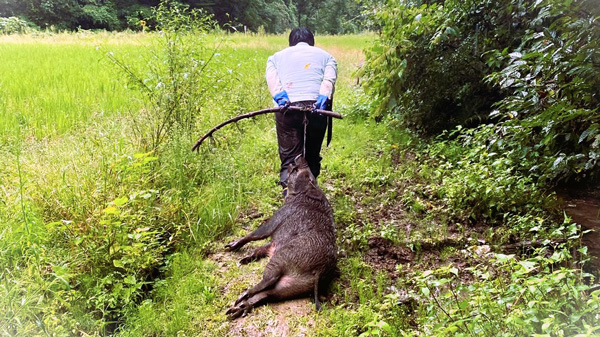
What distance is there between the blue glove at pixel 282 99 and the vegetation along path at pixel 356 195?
4.36 ft

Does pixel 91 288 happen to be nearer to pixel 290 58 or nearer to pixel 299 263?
pixel 299 263

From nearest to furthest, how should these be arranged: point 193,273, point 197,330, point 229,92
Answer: point 197,330, point 193,273, point 229,92

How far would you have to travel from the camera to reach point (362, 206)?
463 centimetres

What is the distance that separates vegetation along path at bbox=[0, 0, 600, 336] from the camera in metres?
2.42

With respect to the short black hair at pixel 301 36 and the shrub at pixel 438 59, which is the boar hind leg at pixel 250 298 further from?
the shrub at pixel 438 59

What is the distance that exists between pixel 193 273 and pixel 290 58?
2465mm

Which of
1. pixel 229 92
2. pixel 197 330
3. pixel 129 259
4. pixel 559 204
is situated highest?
pixel 229 92

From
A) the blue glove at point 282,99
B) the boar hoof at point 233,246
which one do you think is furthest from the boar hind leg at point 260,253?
the blue glove at point 282,99

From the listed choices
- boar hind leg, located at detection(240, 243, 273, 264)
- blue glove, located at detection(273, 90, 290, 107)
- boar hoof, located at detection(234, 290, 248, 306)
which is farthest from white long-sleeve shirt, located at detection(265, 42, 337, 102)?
boar hoof, located at detection(234, 290, 248, 306)

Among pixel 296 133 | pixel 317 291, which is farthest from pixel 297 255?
pixel 296 133

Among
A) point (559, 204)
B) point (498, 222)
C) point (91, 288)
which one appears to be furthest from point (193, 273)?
point (559, 204)

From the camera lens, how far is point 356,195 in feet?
16.2

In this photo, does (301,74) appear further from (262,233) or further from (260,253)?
(260,253)

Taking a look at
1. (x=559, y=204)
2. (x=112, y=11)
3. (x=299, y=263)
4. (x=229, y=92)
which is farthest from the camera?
(x=112, y=11)
